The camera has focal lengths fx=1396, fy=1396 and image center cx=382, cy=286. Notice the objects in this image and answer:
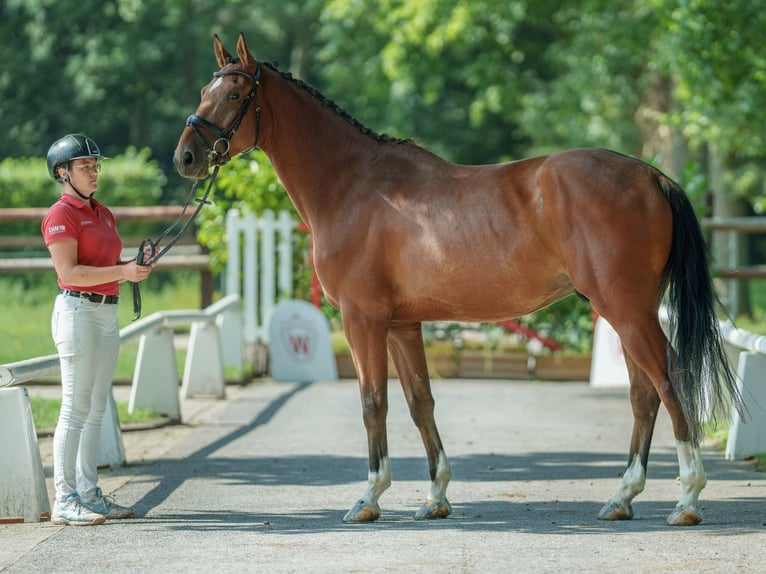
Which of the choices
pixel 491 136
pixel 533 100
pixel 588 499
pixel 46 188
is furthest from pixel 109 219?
pixel 491 136

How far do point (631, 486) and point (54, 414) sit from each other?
5.79 metres

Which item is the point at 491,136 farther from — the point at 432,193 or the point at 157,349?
the point at 432,193

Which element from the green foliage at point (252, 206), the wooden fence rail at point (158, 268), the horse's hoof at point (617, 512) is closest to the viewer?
the horse's hoof at point (617, 512)

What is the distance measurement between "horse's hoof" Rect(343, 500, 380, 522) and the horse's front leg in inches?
3.6

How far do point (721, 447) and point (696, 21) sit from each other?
7.72 m

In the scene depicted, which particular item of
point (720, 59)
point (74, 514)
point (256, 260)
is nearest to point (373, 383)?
point (74, 514)

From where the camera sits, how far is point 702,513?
7.52 metres

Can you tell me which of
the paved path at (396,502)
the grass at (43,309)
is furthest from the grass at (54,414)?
the grass at (43,309)

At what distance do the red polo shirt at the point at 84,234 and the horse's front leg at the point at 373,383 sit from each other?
4.34 feet

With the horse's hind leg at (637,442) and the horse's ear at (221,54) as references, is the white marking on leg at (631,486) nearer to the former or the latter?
the horse's hind leg at (637,442)

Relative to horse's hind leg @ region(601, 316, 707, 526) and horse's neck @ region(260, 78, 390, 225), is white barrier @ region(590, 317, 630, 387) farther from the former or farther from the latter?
horse's hind leg @ region(601, 316, 707, 526)

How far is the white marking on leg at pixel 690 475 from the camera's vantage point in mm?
7109

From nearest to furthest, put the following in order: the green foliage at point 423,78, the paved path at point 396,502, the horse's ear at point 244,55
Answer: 1. the paved path at point 396,502
2. the horse's ear at point 244,55
3. the green foliage at point 423,78

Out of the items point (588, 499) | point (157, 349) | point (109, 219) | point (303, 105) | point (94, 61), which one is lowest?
point (588, 499)
